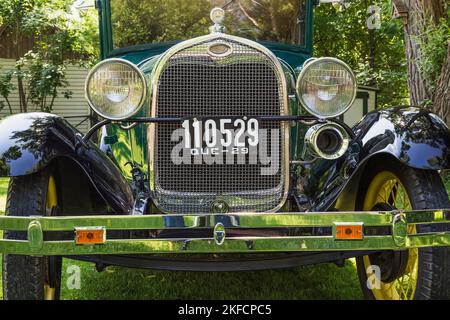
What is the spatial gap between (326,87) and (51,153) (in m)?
1.42

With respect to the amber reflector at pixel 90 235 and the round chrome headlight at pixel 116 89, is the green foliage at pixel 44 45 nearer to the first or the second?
the round chrome headlight at pixel 116 89

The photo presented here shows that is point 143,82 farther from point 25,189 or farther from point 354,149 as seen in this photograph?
point 354,149

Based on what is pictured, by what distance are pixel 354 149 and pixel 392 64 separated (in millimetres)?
13631

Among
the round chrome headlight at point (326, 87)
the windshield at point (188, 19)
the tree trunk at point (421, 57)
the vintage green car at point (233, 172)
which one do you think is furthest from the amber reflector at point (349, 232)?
the tree trunk at point (421, 57)

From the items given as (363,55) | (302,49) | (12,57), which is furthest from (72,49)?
(302,49)

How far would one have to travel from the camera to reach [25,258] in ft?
7.88

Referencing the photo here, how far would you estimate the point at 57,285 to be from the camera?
110 inches

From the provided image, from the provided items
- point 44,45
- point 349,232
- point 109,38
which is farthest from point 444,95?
point 44,45

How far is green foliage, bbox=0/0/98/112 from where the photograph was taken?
14.0 meters

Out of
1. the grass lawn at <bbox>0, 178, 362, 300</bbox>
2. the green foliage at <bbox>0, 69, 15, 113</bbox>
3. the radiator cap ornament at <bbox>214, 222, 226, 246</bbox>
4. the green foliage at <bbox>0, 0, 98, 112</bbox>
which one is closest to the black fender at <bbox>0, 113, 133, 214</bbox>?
the radiator cap ornament at <bbox>214, 222, 226, 246</bbox>

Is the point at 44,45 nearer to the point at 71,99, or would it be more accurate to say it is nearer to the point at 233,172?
the point at 71,99

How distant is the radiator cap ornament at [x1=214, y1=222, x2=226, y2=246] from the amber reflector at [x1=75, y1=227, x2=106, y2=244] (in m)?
0.47

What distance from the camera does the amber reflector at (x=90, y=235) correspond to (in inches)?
88.6

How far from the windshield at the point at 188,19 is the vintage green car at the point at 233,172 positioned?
66 cm
